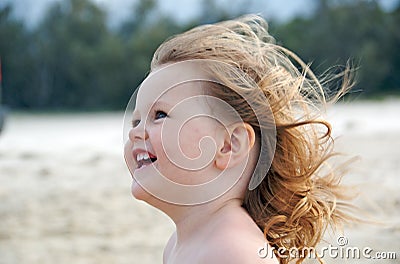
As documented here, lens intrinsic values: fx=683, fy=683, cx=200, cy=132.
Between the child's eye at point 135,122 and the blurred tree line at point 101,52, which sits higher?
the child's eye at point 135,122

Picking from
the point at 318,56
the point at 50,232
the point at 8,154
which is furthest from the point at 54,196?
the point at 318,56

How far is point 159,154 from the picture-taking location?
4.33 feet

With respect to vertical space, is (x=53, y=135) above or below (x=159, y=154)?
below

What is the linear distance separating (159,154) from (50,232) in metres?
2.10

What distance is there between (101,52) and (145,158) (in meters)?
12.5

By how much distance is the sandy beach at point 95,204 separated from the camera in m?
2.79

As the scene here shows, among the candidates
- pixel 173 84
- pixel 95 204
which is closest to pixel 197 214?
pixel 173 84

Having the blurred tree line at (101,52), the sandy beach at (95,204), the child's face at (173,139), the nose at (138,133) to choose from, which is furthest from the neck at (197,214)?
the blurred tree line at (101,52)

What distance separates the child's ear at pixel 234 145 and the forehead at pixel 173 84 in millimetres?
97

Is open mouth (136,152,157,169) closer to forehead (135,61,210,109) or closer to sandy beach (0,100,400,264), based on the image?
forehead (135,61,210,109)

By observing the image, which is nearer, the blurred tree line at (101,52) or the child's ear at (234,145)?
the child's ear at (234,145)

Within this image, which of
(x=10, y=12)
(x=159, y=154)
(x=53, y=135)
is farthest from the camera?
(x=10, y=12)

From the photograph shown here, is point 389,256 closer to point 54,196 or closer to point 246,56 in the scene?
point 246,56

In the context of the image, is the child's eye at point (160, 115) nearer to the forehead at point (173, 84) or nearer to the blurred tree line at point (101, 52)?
the forehead at point (173, 84)
